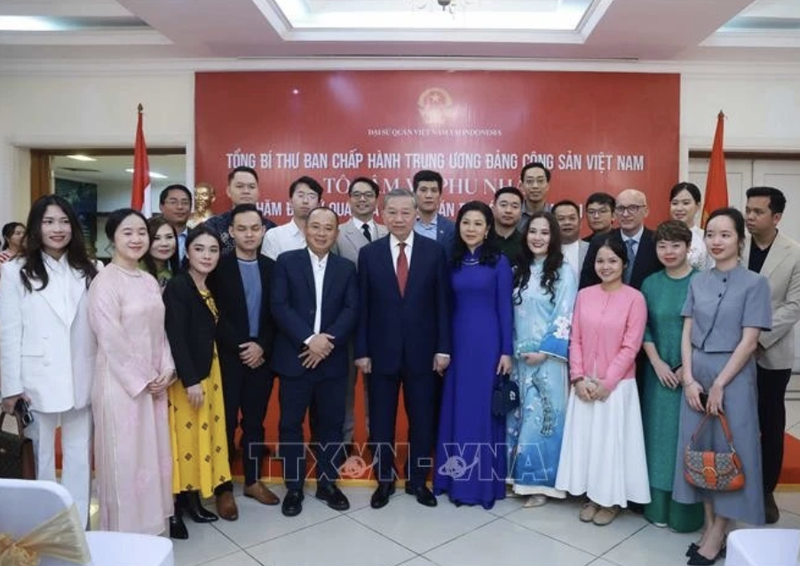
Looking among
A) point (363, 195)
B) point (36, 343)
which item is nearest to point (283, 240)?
point (363, 195)

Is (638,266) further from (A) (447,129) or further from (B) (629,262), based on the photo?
(A) (447,129)

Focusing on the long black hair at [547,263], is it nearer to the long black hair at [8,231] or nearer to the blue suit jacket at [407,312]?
the blue suit jacket at [407,312]

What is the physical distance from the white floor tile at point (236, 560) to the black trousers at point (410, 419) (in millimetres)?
770

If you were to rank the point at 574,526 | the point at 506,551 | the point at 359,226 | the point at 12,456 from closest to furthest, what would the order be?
the point at 12,456 < the point at 506,551 < the point at 574,526 < the point at 359,226

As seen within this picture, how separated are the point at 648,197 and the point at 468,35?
2.17 m

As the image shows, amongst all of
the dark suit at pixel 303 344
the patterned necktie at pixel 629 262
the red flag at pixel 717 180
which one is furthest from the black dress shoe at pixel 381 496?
the red flag at pixel 717 180

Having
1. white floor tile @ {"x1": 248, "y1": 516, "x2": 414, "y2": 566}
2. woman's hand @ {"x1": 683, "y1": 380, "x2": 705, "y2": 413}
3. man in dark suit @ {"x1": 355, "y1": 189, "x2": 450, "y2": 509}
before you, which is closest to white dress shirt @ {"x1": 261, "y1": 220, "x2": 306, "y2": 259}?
man in dark suit @ {"x1": 355, "y1": 189, "x2": 450, "y2": 509}

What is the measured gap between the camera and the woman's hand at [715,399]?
234 cm

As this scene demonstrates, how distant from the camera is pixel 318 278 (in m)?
2.82

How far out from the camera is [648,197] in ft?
16.9

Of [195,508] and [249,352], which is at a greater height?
[249,352]

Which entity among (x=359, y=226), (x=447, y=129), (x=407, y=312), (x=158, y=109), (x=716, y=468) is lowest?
(x=716, y=468)

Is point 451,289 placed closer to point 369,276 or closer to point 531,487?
point 369,276

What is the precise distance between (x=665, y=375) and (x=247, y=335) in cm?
198
